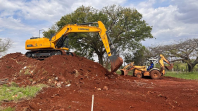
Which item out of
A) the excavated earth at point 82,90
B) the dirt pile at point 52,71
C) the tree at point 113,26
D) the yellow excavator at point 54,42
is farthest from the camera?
the tree at point 113,26

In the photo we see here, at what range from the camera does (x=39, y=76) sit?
31.9ft

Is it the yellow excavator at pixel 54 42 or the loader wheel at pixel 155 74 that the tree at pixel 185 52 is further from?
the yellow excavator at pixel 54 42

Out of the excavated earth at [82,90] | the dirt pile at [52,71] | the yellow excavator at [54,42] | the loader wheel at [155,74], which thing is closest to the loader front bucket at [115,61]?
the excavated earth at [82,90]

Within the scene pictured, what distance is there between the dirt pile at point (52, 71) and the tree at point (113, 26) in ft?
30.6

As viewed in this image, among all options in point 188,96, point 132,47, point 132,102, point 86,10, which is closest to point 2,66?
point 132,102

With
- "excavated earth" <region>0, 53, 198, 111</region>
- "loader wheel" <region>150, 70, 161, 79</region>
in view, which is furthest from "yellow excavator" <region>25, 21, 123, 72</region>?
"loader wheel" <region>150, 70, 161, 79</region>

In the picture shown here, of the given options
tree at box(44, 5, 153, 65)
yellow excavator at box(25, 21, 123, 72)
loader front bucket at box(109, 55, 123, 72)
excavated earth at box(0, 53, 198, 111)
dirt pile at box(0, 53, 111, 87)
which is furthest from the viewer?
tree at box(44, 5, 153, 65)

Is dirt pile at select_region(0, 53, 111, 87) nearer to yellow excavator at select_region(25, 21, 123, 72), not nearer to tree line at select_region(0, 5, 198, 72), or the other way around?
yellow excavator at select_region(25, 21, 123, 72)

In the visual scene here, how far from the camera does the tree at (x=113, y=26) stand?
66.2ft

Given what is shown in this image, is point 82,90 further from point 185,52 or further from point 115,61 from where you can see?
point 185,52

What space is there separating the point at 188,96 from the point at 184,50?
17083 mm

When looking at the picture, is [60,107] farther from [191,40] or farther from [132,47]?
[191,40]

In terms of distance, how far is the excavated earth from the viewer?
18.6 ft

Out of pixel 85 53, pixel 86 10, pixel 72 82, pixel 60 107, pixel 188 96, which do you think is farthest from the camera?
pixel 85 53
